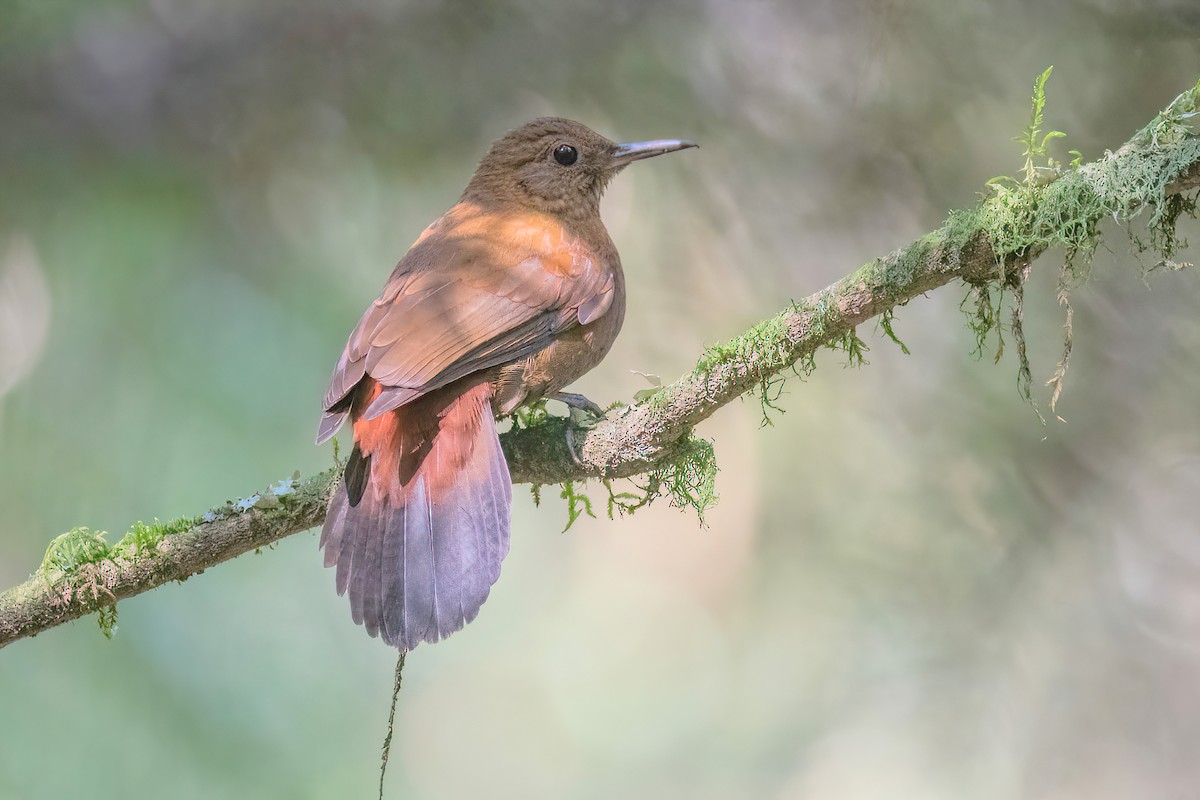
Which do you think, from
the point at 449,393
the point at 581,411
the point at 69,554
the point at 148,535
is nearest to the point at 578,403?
the point at 581,411

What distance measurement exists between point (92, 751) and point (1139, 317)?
4264 millimetres

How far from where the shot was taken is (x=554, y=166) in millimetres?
3557

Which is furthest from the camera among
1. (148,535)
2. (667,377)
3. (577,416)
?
(667,377)

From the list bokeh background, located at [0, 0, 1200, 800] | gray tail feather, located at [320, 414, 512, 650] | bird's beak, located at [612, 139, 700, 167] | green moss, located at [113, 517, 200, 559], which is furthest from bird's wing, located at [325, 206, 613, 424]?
bokeh background, located at [0, 0, 1200, 800]

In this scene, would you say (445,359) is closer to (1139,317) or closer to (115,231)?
(115,231)

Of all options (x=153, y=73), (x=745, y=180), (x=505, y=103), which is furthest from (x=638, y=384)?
(x=153, y=73)

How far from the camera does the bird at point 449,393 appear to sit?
Result: 2.45m

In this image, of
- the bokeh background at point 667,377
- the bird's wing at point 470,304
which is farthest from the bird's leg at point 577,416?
the bokeh background at point 667,377

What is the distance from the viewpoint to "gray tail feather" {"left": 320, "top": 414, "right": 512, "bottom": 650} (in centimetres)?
241

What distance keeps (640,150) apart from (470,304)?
98 centimetres

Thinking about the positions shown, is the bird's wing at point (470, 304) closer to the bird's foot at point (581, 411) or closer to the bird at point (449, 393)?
the bird at point (449, 393)

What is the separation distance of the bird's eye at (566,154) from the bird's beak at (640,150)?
0.13 m

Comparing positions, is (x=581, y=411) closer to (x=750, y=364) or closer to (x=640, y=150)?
(x=750, y=364)

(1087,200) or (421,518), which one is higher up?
(1087,200)
